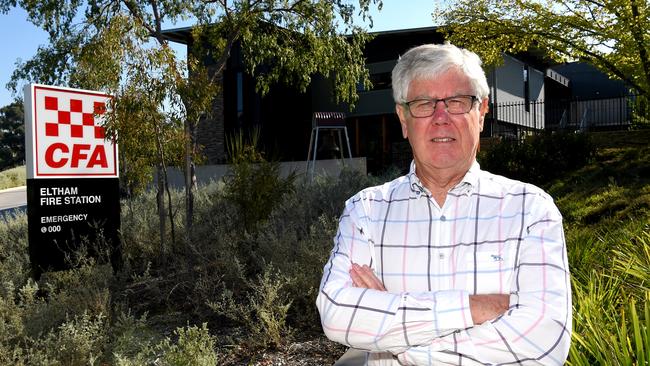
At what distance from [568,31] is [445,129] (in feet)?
43.2

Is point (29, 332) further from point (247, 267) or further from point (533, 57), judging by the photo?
point (533, 57)

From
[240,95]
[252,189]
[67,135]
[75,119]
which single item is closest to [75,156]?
[67,135]

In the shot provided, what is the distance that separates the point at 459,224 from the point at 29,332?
387 centimetres

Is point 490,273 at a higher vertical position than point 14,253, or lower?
higher

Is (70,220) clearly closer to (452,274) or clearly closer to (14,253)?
(14,253)

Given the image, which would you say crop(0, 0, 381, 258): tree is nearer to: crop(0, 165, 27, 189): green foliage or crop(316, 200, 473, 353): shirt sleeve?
crop(316, 200, 473, 353): shirt sleeve

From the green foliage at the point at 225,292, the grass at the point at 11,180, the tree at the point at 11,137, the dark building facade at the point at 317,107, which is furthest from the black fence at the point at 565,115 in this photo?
the tree at the point at 11,137

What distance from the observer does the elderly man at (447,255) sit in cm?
184

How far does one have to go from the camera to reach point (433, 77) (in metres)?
2.06

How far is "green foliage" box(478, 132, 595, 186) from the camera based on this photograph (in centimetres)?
1295

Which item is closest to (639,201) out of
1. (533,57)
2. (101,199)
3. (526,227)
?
(101,199)

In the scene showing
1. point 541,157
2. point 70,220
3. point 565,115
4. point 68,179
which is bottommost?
point 70,220

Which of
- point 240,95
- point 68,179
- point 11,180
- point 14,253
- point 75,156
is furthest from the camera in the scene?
point 11,180

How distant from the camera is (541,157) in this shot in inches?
510
